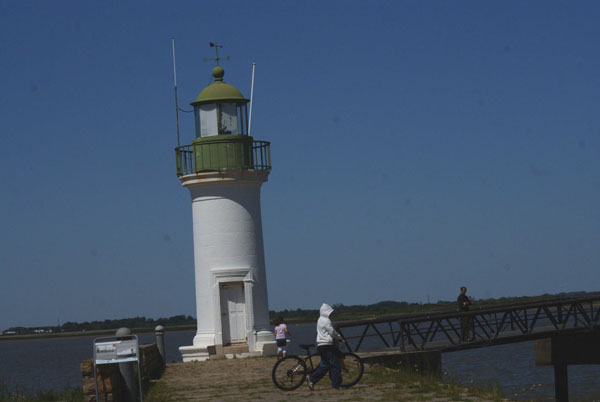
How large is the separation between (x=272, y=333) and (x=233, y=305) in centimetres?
137

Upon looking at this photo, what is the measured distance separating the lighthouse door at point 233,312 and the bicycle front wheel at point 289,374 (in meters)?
9.38

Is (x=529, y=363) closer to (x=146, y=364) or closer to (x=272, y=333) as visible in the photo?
(x=272, y=333)

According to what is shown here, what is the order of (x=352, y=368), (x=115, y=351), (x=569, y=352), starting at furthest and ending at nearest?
1. (x=569, y=352)
2. (x=352, y=368)
3. (x=115, y=351)

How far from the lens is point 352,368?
56.6 feet

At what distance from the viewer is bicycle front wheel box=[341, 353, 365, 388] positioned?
17016 millimetres

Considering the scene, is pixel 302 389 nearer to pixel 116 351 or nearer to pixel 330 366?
pixel 330 366

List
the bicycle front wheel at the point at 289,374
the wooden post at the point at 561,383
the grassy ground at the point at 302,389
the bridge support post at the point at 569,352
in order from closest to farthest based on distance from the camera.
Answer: the grassy ground at the point at 302,389 → the bicycle front wheel at the point at 289,374 → the wooden post at the point at 561,383 → the bridge support post at the point at 569,352

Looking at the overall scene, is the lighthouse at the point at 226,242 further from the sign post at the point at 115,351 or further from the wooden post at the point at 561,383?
the sign post at the point at 115,351

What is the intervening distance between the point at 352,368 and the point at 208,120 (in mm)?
12341

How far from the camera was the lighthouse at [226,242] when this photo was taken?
26.5 m

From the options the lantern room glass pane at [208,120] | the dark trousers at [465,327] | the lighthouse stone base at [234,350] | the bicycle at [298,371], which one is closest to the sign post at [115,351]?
the bicycle at [298,371]

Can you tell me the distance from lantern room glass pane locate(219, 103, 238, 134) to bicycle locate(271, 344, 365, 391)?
11.6 meters

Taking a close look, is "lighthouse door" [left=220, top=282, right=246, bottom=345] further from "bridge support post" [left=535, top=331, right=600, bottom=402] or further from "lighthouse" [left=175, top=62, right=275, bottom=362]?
"bridge support post" [left=535, top=331, right=600, bottom=402]

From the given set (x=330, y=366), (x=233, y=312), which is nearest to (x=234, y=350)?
(x=233, y=312)
